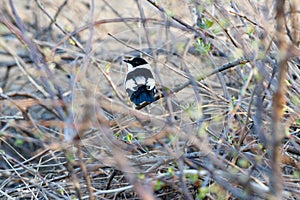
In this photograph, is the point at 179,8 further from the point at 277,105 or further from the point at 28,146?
the point at 28,146

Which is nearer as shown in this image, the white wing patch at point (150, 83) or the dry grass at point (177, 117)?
the dry grass at point (177, 117)

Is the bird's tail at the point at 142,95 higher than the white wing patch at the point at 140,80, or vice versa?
the white wing patch at the point at 140,80

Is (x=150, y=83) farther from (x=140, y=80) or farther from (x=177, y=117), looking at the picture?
(x=177, y=117)

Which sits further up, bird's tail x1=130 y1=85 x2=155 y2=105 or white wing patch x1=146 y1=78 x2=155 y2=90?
white wing patch x1=146 y1=78 x2=155 y2=90

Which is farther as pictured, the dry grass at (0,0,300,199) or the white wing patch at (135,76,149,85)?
the white wing patch at (135,76,149,85)

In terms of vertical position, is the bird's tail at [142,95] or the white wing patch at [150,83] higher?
the white wing patch at [150,83]

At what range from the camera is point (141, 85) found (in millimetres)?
1526

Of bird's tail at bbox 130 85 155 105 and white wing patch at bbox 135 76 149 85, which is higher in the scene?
white wing patch at bbox 135 76 149 85

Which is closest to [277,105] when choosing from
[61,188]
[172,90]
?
[172,90]

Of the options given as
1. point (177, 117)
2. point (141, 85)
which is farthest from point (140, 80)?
point (177, 117)

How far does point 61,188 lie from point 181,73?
1.54 ft

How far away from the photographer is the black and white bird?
1524 millimetres

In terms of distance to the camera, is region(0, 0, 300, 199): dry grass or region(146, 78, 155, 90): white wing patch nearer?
region(0, 0, 300, 199): dry grass

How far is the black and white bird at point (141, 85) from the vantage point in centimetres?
152
